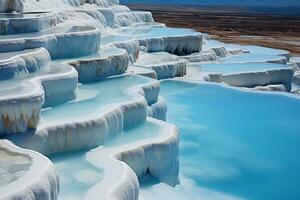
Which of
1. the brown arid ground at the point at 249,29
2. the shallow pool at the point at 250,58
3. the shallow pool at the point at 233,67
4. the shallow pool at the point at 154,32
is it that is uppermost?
the shallow pool at the point at 154,32

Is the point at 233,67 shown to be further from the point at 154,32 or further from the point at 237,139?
the point at 237,139

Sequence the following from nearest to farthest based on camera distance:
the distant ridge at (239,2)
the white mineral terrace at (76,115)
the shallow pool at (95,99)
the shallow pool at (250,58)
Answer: the white mineral terrace at (76,115)
the shallow pool at (95,99)
the shallow pool at (250,58)
the distant ridge at (239,2)

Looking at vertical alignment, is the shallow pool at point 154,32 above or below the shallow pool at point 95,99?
below

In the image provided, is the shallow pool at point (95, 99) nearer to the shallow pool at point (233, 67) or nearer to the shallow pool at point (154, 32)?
the shallow pool at point (233, 67)

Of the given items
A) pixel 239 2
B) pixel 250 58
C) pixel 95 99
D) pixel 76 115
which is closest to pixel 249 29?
pixel 250 58

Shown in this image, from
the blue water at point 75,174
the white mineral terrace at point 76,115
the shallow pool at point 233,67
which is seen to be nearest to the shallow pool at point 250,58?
the shallow pool at point 233,67

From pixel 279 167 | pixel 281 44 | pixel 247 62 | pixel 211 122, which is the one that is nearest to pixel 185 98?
pixel 211 122
